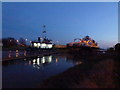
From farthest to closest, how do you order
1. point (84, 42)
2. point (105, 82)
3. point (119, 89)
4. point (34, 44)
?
point (84, 42), point (34, 44), point (105, 82), point (119, 89)

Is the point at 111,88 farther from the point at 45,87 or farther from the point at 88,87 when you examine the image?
the point at 45,87

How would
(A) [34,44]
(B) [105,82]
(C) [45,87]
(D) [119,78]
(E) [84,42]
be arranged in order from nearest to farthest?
1. (C) [45,87]
2. (B) [105,82]
3. (D) [119,78]
4. (A) [34,44]
5. (E) [84,42]

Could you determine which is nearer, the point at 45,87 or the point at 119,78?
the point at 45,87

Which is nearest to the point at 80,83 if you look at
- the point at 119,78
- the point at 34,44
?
the point at 119,78

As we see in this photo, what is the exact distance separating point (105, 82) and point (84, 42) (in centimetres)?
10663

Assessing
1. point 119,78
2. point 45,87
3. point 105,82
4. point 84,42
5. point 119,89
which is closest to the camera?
point 45,87

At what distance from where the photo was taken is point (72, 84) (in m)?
10.5

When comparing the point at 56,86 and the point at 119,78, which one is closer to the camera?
the point at 56,86

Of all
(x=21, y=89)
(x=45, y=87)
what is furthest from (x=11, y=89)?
(x=45, y=87)

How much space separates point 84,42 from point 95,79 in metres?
106

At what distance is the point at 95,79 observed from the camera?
12156 mm

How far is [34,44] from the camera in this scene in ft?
313

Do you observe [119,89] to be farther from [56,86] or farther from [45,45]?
[45,45]

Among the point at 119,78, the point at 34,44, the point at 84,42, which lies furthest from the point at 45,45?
the point at 119,78
